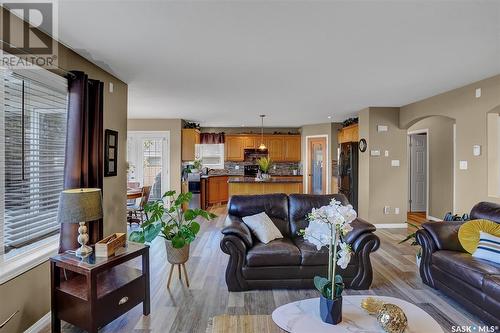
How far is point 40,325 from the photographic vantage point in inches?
98.4

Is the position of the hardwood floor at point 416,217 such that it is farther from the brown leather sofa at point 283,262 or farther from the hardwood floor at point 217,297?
the brown leather sofa at point 283,262

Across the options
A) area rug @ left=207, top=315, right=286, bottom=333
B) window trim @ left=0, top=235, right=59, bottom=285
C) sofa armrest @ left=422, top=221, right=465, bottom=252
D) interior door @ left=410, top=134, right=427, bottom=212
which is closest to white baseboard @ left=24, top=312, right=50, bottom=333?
window trim @ left=0, top=235, right=59, bottom=285

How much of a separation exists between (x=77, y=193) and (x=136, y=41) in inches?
60.5

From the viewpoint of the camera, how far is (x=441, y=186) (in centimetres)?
652

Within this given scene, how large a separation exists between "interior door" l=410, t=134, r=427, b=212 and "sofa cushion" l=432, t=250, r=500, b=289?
203 inches

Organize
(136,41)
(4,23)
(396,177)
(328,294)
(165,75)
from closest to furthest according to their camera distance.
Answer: (328,294)
(4,23)
(136,41)
(165,75)
(396,177)

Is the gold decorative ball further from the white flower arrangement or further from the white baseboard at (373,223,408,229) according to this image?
the white baseboard at (373,223,408,229)

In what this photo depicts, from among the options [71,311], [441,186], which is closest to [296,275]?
[71,311]

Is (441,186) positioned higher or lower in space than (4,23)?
lower

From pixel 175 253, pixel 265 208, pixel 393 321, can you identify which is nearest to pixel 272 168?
pixel 265 208

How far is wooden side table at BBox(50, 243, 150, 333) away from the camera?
2152mm

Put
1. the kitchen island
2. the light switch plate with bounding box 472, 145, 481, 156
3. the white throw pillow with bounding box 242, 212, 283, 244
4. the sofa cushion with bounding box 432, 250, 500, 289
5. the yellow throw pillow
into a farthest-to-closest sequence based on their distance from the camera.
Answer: the kitchen island, the light switch plate with bounding box 472, 145, 481, 156, the white throw pillow with bounding box 242, 212, 283, 244, the yellow throw pillow, the sofa cushion with bounding box 432, 250, 500, 289

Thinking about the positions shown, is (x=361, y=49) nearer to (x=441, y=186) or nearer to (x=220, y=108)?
(x=220, y=108)

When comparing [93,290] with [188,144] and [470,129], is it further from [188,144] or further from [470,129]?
[188,144]
